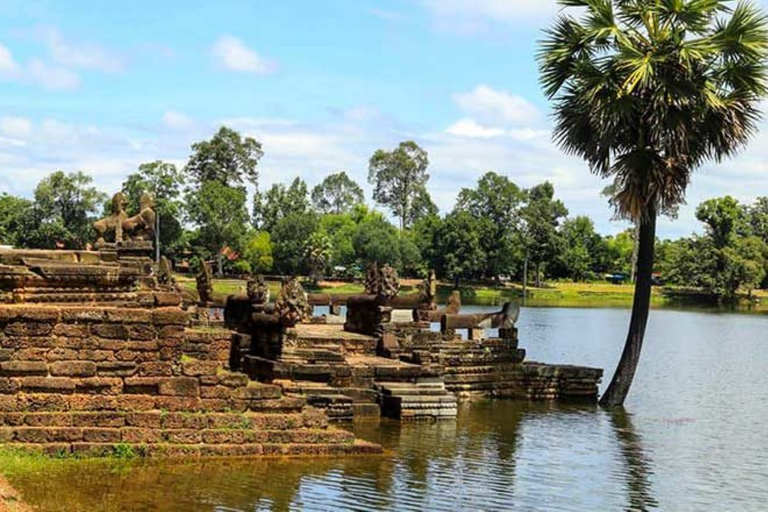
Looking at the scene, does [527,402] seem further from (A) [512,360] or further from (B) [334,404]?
(B) [334,404]

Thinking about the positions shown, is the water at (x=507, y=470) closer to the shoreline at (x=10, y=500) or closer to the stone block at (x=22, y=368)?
the shoreline at (x=10, y=500)

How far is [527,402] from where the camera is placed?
22078 millimetres

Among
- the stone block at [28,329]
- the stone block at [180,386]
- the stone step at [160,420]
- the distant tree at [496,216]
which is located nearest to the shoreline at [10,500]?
the stone step at [160,420]

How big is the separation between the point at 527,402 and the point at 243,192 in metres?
72.6

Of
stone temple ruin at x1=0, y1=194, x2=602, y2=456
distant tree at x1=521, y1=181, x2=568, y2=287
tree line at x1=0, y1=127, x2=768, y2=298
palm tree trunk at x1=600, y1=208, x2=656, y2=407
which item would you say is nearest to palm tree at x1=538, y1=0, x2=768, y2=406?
palm tree trunk at x1=600, y1=208, x2=656, y2=407

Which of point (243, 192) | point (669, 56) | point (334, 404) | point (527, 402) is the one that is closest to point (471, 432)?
point (334, 404)

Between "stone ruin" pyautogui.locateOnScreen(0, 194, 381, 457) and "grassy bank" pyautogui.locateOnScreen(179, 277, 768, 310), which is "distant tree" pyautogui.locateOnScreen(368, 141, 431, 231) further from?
"stone ruin" pyautogui.locateOnScreen(0, 194, 381, 457)

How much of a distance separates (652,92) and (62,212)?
6630 centimetres

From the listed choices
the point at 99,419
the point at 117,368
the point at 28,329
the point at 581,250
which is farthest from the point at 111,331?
the point at 581,250

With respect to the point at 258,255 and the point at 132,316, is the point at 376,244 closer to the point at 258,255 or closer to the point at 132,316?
the point at 258,255

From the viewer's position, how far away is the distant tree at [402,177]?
11344cm

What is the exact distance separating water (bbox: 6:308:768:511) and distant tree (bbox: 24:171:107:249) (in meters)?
59.3

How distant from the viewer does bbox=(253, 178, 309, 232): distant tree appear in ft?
321

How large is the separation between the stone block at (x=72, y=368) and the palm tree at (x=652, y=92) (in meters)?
12.1
